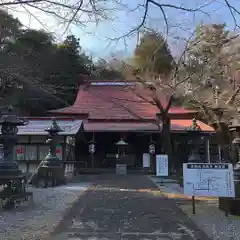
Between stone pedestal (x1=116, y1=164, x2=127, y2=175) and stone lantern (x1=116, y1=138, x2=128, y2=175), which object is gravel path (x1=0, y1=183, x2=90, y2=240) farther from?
stone lantern (x1=116, y1=138, x2=128, y2=175)

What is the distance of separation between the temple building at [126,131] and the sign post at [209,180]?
52.2ft

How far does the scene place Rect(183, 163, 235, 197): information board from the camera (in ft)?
28.5

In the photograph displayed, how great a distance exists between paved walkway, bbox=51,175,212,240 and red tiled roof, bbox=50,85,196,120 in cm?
1556

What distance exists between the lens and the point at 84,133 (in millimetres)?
25844

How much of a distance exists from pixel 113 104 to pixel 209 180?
20.8 m

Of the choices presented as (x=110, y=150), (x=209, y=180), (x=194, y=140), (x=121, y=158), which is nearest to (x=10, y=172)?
(x=209, y=180)

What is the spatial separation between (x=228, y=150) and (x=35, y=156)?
1327cm

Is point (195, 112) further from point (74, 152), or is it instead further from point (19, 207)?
point (19, 207)

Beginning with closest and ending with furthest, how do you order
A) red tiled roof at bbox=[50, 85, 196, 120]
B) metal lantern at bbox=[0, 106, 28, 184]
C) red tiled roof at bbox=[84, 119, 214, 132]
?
1. metal lantern at bbox=[0, 106, 28, 184]
2. red tiled roof at bbox=[84, 119, 214, 132]
3. red tiled roof at bbox=[50, 85, 196, 120]

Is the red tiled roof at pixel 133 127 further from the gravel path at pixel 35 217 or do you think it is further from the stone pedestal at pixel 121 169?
the gravel path at pixel 35 217

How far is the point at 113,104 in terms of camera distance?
96.2ft

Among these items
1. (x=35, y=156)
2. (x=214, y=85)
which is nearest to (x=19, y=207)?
(x=35, y=156)

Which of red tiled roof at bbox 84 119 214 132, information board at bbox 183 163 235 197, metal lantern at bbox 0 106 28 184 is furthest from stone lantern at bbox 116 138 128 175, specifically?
information board at bbox 183 163 235 197

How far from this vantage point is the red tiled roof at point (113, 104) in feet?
90.4
